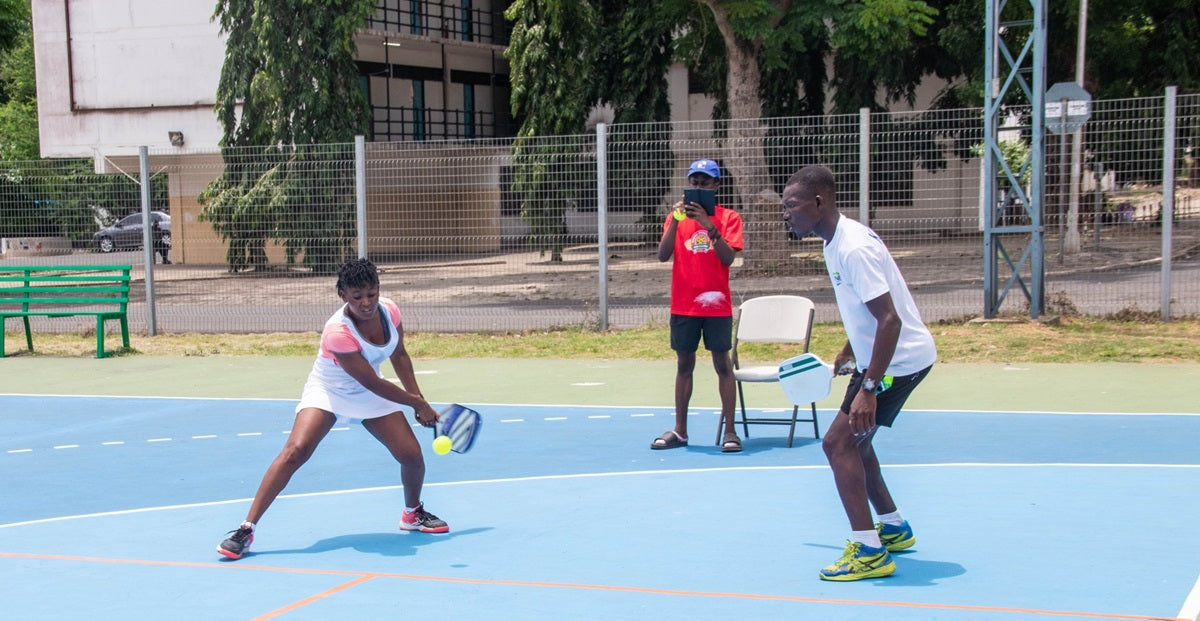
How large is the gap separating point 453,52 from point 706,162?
31.9 m

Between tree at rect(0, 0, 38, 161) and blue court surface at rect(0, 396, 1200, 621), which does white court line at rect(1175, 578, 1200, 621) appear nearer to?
blue court surface at rect(0, 396, 1200, 621)

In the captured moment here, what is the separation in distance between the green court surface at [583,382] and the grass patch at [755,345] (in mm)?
325

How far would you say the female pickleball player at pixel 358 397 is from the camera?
21.0 ft

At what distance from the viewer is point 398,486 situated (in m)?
8.20

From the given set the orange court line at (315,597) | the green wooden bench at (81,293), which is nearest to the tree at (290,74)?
the green wooden bench at (81,293)

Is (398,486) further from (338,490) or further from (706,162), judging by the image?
(706,162)

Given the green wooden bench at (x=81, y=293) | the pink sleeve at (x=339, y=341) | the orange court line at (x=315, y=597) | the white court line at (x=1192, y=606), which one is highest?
the pink sleeve at (x=339, y=341)

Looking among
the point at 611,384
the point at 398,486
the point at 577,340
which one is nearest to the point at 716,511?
the point at 398,486

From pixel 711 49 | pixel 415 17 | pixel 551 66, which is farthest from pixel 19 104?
pixel 711 49

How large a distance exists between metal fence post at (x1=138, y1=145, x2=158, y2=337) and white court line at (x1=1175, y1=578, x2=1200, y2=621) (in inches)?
566

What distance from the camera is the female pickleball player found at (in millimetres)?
6398

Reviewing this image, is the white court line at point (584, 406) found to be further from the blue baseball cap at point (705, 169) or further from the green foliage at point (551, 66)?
the green foliage at point (551, 66)

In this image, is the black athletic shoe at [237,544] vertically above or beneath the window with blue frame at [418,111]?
beneath

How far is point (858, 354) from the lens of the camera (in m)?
5.79
